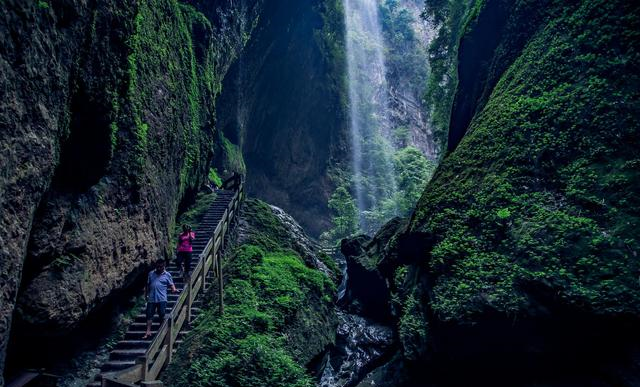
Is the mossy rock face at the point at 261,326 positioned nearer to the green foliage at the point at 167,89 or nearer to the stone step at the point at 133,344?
the stone step at the point at 133,344

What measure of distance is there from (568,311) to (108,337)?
25.8 ft

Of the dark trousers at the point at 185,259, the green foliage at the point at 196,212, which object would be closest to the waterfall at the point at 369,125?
the green foliage at the point at 196,212

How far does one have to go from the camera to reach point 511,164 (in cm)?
790

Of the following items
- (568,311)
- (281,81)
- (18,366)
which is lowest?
(18,366)

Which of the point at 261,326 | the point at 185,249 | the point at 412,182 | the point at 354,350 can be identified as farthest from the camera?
the point at 412,182

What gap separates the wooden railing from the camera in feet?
16.5

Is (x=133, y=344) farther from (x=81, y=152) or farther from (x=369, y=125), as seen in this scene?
(x=369, y=125)

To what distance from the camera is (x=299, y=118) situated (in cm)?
3097

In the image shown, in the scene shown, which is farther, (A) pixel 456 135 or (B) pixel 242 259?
(A) pixel 456 135

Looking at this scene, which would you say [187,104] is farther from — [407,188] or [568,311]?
[407,188]

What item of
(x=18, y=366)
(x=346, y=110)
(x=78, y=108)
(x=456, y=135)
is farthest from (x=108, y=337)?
(x=346, y=110)

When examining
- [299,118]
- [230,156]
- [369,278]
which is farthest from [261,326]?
[299,118]

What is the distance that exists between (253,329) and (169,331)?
1.62 m

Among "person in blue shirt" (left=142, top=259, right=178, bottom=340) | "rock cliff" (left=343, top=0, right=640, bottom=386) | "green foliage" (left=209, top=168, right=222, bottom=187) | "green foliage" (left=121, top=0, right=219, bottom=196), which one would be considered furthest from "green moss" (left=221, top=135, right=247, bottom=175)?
"person in blue shirt" (left=142, top=259, right=178, bottom=340)
